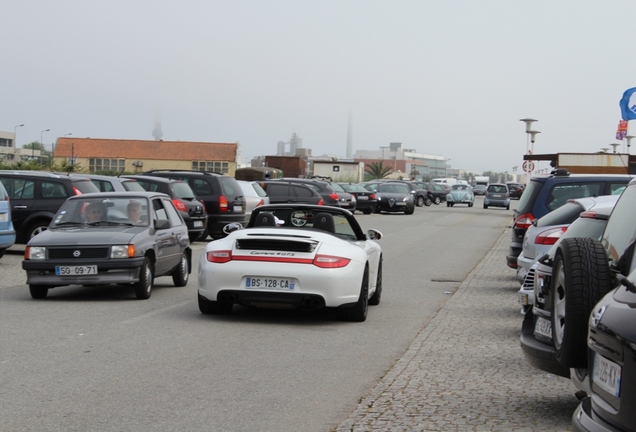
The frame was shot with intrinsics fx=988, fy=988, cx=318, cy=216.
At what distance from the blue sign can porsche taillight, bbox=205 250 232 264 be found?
9.60 metres

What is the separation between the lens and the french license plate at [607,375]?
12.4 ft

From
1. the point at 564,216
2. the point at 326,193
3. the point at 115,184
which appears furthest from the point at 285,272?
the point at 326,193

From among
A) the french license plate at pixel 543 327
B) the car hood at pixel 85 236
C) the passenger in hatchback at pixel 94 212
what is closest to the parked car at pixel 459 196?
the passenger in hatchback at pixel 94 212

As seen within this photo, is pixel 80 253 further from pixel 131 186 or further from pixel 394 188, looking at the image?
pixel 394 188

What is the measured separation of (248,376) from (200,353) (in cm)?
115

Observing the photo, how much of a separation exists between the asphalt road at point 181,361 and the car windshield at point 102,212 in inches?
40.5

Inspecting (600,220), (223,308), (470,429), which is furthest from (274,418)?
(223,308)

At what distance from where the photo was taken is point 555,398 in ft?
23.9

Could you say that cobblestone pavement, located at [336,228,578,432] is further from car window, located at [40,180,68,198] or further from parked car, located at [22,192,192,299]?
car window, located at [40,180,68,198]

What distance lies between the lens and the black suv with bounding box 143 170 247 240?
2558 cm

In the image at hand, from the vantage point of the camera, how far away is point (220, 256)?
10906 mm

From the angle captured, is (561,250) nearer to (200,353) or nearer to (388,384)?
(388,384)

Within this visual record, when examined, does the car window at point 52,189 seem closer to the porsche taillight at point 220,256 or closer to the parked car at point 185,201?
the parked car at point 185,201

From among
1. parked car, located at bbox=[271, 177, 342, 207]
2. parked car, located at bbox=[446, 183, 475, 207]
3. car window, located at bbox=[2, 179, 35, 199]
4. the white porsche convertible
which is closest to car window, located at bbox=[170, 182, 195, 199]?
car window, located at bbox=[2, 179, 35, 199]
